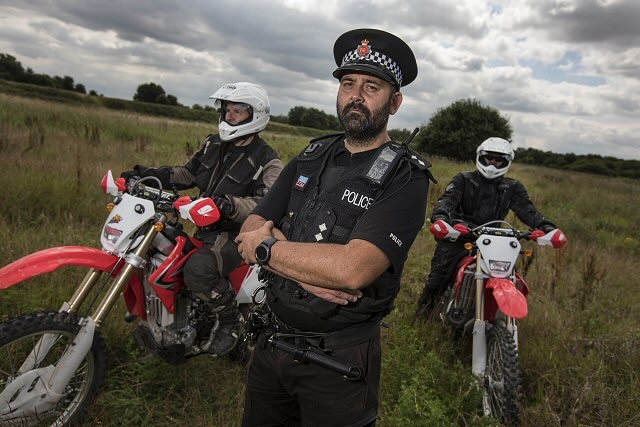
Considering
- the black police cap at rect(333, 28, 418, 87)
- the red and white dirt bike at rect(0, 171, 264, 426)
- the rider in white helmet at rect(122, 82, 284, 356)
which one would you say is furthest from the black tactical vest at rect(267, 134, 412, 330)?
the rider in white helmet at rect(122, 82, 284, 356)

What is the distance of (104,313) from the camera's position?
288 centimetres

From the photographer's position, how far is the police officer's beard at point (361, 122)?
7.43 feet

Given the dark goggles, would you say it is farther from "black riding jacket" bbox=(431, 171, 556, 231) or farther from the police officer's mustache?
the police officer's mustache

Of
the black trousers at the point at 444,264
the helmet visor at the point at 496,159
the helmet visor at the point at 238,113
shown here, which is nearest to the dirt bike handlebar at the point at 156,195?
the helmet visor at the point at 238,113

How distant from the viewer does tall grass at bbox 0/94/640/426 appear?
3320mm

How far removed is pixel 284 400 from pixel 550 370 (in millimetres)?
2877

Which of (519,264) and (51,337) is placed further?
(519,264)

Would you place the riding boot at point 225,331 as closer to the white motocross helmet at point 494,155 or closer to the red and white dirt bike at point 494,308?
the red and white dirt bike at point 494,308

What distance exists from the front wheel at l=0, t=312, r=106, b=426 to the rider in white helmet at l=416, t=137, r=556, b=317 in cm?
338

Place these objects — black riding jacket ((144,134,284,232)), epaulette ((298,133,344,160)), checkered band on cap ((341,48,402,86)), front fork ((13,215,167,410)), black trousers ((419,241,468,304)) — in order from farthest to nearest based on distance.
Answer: black trousers ((419,241,468,304)), black riding jacket ((144,134,284,232)), front fork ((13,215,167,410)), epaulette ((298,133,344,160)), checkered band on cap ((341,48,402,86))

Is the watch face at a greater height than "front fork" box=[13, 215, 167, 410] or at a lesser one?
greater

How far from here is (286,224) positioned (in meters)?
2.40

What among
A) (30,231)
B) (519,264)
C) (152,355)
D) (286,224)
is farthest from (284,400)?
(519,264)

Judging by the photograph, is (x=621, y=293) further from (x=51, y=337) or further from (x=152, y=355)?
(x=51, y=337)
